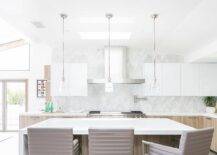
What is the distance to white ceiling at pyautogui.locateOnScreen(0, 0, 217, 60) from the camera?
3887 mm

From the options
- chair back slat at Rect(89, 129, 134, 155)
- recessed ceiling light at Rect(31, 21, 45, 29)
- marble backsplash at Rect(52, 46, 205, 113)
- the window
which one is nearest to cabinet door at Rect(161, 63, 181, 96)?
marble backsplash at Rect(52, 46, 205, 113)

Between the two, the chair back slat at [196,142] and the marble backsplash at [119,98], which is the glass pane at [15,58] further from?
the chair back slat at [196,142]

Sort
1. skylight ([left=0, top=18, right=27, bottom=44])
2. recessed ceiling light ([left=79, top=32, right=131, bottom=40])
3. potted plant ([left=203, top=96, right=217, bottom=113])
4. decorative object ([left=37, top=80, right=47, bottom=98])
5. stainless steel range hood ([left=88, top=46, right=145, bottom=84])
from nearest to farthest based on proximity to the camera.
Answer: recessed ceiling light ([left=79, top=32, right=131, bottom=40]), stainless steel range hood ([left=88, top=46, right=145, bottom=84]), potted plant ([left=203, top=96, right=217, bottom=113]), skylight ([left=0, top=18, right=27, bottom=44]), decorative object ([left=37, top=80, right=47, bottom=98])

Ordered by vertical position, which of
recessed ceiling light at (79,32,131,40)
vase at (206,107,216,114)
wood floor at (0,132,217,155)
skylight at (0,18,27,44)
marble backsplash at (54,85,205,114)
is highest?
skylight at (0,18,27,44)

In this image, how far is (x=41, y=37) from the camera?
6238 mm

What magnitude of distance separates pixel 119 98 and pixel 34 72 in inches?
144

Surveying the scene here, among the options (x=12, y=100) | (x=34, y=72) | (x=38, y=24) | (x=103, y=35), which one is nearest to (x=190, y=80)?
(x=103, y=35)

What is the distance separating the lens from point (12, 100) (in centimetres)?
1012

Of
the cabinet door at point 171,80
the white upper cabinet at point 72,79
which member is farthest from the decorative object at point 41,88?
the cabinet door at point 171,80

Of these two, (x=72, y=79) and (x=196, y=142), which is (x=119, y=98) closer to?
(x=72, y=79)

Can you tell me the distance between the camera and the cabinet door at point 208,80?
7137 mm

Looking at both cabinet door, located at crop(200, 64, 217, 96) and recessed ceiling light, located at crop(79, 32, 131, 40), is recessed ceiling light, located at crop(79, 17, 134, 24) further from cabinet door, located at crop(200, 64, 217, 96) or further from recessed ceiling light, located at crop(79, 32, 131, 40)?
cabinet door, located at crop(200, 64, 217, 96)

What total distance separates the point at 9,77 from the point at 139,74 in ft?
15.6

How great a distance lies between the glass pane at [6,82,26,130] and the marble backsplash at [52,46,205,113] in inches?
119
